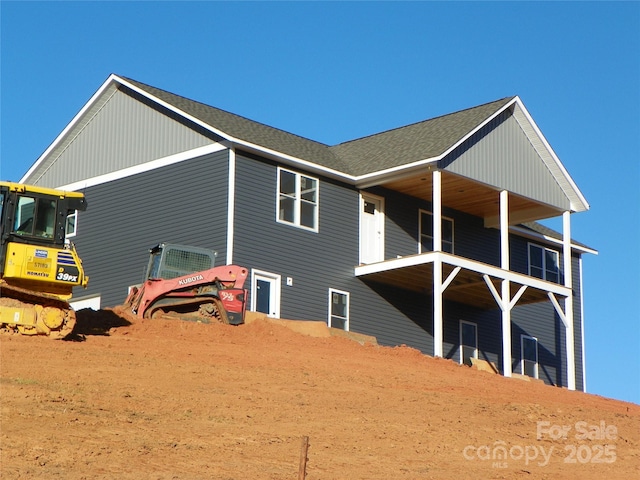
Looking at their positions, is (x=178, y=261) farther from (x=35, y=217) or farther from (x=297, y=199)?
(x=35, y=217)

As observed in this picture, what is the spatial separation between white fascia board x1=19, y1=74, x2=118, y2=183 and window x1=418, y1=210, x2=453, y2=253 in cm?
1001

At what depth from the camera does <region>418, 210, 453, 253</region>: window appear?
115ft

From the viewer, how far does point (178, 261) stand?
2844cm

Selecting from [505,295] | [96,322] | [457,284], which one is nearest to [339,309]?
[457,284]

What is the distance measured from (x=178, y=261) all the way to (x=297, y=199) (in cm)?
448

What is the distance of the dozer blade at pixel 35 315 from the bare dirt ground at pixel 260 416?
0.36 metres

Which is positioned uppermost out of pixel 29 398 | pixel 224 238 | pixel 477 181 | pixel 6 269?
pixel 477 181

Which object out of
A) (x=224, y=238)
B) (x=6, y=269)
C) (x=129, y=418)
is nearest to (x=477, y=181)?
(x=224, y=238)

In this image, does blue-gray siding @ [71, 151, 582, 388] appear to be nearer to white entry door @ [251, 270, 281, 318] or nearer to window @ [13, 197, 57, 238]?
white entry door @ [251, 270, 281, 318]

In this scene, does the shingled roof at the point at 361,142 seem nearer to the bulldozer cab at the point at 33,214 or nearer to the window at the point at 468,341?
the window at the point at 468,341

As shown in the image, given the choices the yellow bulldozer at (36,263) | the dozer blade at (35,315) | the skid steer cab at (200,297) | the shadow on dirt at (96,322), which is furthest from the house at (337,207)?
the dozer blade at (35,315)

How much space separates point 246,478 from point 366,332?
698 inches

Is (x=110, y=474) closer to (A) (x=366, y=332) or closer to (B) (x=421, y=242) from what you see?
(A) (x=366, y=332)

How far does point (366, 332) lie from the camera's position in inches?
1280
